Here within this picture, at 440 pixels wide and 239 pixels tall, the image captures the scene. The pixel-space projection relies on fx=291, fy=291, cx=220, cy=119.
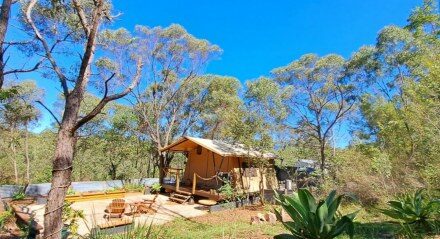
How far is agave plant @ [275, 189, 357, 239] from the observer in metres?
2.77

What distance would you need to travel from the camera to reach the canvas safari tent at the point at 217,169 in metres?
13.4

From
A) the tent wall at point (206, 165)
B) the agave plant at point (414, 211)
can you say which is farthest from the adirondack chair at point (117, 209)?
the agave plant at point (414, 211)

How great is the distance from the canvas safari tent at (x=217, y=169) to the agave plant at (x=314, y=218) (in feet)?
31.8

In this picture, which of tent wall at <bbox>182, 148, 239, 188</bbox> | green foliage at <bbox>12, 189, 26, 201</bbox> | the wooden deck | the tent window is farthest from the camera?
the tent window

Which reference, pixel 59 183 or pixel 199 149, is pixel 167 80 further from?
pixel 59 183

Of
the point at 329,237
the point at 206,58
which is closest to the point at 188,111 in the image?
the point at 206,58

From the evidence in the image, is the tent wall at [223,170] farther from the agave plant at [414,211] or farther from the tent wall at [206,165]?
the agave plant at [414,211]

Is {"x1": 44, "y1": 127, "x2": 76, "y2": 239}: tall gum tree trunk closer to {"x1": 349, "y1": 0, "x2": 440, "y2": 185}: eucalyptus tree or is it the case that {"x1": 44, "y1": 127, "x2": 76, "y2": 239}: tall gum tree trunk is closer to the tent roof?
{"x1": 349, "y1": 0, "x2": 440, "y2": 185}: eucalyptus tree

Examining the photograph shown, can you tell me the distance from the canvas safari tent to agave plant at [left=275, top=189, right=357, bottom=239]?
968 centimetres

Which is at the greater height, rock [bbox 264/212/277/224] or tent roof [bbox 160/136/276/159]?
tent roof [bbox 160/136/276/159]

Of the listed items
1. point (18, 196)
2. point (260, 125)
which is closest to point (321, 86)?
point (260, 125)

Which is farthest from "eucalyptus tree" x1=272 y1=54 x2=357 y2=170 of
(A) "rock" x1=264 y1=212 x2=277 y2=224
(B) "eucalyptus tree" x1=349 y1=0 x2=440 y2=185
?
(A) "rock" x1=264 y1=212 x2=277 y2=224

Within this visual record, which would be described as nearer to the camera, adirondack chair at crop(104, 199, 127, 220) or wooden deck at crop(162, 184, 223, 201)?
adirondack chair at crop(104, 199, 127, 220)

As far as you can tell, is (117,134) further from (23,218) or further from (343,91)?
(343,91)
